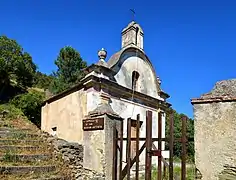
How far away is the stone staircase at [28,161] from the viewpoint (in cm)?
705

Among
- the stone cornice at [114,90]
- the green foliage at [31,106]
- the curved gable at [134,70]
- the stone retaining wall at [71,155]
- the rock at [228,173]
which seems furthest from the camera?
the green foliage at [31,106]

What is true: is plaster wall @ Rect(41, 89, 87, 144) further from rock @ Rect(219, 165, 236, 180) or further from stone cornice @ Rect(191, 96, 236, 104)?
rock @ Rect(219, 165, 236, 180)

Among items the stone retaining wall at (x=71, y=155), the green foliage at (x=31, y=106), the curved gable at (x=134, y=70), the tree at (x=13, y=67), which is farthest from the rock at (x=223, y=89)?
the tree at (x=13, y=67)

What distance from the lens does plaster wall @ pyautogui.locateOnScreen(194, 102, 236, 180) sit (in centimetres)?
332

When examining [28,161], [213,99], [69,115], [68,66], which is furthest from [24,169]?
[68,66]

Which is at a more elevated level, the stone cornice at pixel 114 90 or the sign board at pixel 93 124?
the stone cornice at pixel 114 90

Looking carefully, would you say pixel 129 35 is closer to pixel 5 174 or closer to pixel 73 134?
pixel 73 134

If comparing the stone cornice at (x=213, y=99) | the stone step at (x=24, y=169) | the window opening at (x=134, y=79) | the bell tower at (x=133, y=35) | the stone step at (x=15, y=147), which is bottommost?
the stone step at (x=24, y=169)

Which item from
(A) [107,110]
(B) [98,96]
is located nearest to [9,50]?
(B) [98,96]

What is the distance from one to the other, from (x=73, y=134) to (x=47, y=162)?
465 cm

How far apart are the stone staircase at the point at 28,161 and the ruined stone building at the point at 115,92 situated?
7.03 feet

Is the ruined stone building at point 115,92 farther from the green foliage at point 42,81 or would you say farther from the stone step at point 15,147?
the green foliage at point 42,81

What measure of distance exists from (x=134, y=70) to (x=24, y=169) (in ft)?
29.4

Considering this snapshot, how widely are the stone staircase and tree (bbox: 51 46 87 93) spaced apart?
17.0m
